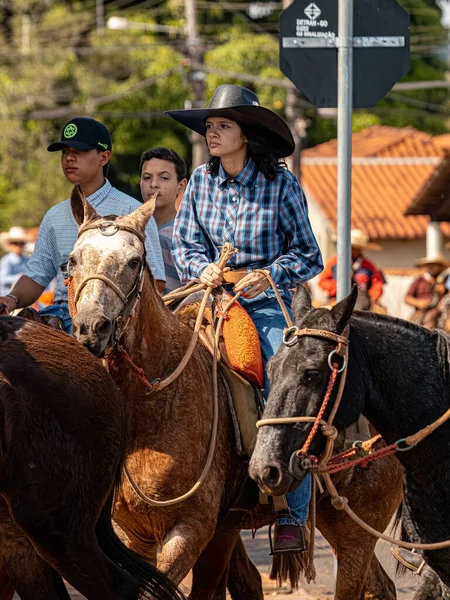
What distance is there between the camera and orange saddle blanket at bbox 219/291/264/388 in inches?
247

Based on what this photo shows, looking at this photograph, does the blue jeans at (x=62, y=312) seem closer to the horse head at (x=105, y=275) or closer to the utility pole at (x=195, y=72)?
the horse head at (x=105, y=275)

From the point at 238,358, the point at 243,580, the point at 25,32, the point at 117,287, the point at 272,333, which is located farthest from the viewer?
the point at 25,32

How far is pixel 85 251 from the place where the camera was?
5574 mm

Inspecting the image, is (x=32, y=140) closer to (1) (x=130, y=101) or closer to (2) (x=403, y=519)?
(1) (x=130, y=101)

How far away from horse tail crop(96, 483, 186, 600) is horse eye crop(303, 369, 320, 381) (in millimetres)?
1174

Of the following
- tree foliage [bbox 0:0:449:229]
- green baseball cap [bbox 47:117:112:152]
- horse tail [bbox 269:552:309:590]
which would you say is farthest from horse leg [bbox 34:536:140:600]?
tree foliage [bbox 0:0:449:229]

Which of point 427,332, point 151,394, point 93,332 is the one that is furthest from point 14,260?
Answer: point 427,332

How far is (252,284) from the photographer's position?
20.5 ft

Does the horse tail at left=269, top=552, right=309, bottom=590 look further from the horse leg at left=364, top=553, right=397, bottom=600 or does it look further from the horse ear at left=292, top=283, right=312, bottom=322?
the horse ear at left=292, top=283, right=312, bottom=322

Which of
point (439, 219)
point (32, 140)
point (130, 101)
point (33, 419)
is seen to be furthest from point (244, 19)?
point (33, 419)

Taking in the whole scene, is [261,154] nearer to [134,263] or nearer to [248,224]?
[248,224]

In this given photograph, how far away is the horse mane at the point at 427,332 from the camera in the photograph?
520 cm

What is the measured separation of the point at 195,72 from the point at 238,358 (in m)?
22.2

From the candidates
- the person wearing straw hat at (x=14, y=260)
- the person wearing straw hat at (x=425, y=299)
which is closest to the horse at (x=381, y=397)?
the person wearing straw hat at (x=425, y=299)
